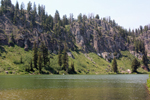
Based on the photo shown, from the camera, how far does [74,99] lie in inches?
1157

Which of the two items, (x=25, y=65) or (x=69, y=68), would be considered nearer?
(x=25, y=65)

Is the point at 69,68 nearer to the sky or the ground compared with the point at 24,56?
nearer to the ground

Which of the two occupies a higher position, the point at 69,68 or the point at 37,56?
the point at 37,56

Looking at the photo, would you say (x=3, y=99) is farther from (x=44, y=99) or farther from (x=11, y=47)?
(x=11, y=47)

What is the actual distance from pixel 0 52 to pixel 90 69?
114720mm

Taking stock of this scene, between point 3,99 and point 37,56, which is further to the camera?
point 37,56

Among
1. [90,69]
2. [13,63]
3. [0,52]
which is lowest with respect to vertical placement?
[90,69]

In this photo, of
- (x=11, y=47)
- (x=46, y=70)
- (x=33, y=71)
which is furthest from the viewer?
(x=11, y=47)

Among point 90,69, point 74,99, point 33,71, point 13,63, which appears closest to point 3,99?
point 74,99

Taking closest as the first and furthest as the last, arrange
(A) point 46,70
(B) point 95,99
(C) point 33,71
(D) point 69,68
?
1. (B) point 95,99
2. (C) point 33,71
3. (A) point 46,70
4. (D) point 69,68

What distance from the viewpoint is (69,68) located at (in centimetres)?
17650

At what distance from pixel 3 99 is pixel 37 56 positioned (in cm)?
13847

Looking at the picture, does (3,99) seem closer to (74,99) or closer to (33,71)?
(74,99)

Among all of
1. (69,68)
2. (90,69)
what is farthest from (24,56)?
(90,69)
